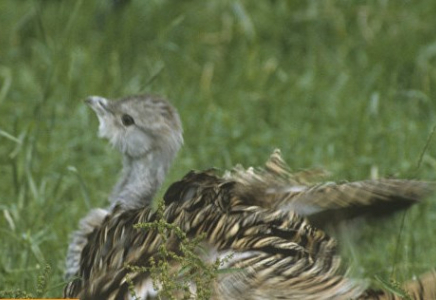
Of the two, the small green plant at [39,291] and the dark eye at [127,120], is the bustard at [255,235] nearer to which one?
the small green plant at [39,291]

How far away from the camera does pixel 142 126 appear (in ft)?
18.2

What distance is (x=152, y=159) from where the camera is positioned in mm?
5531

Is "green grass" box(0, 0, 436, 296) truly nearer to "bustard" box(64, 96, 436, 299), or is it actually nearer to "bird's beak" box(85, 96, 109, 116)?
"bird's beak" box(85, 96, 109, 116)

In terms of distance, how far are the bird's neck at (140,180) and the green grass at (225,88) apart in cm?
48

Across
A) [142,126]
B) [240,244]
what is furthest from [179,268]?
[142,126]

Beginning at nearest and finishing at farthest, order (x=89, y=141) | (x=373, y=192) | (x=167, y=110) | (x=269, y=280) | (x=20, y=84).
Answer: (x=269, y=280) < (x=373, y=192) < (x=167, y=110) < (x=89, y=141) < (x=20, y=84)

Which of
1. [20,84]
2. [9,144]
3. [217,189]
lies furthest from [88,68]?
[217,189]

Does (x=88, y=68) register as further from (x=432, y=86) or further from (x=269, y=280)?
(x=269, y=280)

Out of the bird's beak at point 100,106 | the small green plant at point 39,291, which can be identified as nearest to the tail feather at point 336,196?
the small green plant at point 39,291

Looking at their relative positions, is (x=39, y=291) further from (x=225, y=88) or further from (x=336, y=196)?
(x=225, y=88)

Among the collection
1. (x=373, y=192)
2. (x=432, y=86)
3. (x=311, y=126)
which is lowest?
(x=373, y=192)

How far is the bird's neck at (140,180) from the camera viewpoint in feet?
17.6

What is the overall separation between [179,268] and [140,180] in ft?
4.19

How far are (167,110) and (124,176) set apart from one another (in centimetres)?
33
